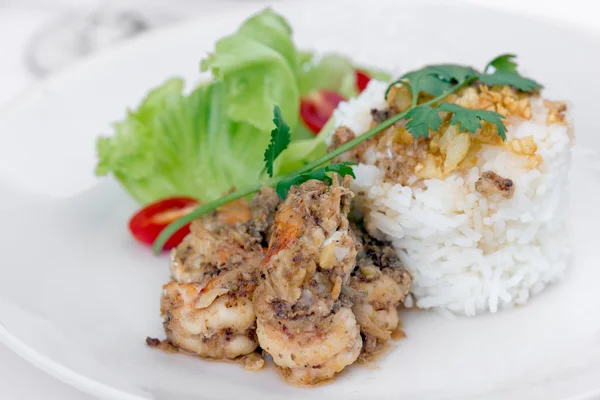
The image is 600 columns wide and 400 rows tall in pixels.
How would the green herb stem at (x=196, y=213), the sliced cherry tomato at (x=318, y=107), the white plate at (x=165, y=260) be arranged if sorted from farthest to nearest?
1. the sliced cherry tomato at (x=318, y=107)
2. the green herb stem at (x=196, y=213)
3. the white plate at (x=165, y=260)

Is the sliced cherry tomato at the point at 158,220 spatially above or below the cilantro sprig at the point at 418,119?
below

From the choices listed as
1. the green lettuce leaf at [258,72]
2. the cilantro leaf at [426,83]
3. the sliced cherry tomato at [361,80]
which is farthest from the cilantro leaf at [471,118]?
the sliced cherry tomato at [361,80]

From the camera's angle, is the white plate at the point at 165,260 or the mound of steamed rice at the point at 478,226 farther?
the mound of steamed rice at the point at 478,226

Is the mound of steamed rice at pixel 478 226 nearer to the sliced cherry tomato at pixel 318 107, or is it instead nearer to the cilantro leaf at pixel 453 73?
the cilantro leaf at pixel 453 73

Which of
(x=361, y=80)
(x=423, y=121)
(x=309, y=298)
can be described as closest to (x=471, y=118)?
(x=423, y=121)

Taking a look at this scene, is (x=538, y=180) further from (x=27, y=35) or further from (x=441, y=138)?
(x=27, y=35)

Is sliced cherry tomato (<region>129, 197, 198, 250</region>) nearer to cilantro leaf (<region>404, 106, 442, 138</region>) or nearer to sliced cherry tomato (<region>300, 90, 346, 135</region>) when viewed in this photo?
sliced cherry tomato (<region>300, 90, 346, 135</region>)

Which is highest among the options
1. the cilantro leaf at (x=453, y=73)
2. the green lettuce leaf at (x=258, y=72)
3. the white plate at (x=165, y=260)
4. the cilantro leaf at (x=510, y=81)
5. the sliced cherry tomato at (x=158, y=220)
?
the cilantro leaf at (x=510, y=81)

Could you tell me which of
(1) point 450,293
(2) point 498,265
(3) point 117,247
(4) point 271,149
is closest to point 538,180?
(2) point 498,265
